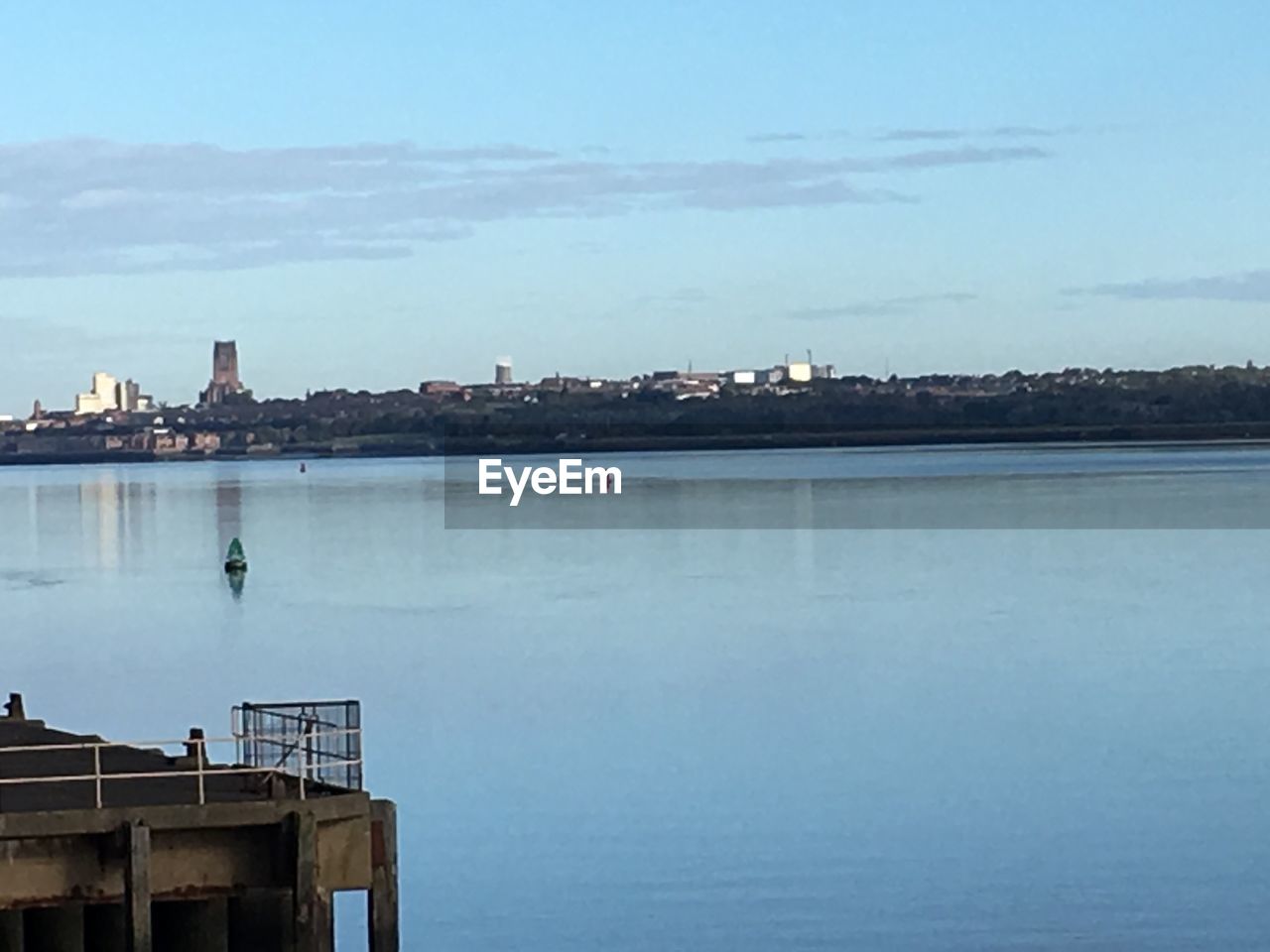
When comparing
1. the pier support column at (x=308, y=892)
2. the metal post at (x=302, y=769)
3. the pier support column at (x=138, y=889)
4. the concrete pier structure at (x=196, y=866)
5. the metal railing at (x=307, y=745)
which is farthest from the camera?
the metal railing at (x=307, y=745)

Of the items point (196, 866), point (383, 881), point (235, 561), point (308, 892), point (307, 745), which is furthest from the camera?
point (235, 561)

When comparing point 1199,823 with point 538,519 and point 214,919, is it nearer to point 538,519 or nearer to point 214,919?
point 214,919

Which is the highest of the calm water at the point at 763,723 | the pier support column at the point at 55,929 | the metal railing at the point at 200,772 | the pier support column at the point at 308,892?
the metal railing at the point at 200,772

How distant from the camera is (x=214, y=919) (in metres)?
22.2

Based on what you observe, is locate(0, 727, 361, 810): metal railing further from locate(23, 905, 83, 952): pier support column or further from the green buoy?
the green buoy

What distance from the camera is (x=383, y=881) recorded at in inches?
867

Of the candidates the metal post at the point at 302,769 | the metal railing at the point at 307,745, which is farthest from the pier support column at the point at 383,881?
the metal railing at the point at 307,745

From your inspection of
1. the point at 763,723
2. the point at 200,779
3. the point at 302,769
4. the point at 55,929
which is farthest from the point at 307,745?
the point at 763,723

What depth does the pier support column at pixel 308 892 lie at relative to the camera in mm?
21031

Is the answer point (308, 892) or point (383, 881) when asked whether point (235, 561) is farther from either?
point (308, 892)

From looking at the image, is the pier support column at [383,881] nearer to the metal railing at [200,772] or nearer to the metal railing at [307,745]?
the metal railing at [200,772]

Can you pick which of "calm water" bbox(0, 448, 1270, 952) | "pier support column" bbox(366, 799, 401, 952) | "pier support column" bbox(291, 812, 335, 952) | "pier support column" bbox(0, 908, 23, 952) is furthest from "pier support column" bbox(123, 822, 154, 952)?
"calm water" bbox(0, 448, 1270, 952)

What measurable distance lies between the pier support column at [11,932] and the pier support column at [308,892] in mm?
2518

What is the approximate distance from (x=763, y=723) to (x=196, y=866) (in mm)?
27428
